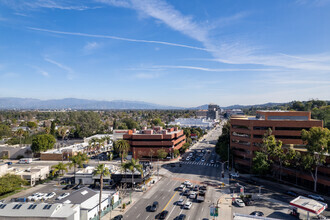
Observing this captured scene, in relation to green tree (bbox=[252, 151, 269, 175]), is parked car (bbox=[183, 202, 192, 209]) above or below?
below

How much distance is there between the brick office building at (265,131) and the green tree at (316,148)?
10.2 m

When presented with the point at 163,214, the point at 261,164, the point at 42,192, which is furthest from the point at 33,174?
the point at 261,164

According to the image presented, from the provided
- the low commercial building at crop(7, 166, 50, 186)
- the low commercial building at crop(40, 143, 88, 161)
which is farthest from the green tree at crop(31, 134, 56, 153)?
the low commercial building at crop(7, 166, 50, 186)

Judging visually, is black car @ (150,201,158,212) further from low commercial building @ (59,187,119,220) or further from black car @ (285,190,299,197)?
black car @ (285,190,299,197)

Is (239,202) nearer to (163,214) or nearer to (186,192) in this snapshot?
(186,192)

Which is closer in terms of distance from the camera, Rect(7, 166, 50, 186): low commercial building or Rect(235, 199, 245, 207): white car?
Rect(235, 199, 245, 207): white car

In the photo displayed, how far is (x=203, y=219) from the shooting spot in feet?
140

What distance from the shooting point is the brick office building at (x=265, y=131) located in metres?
71.6

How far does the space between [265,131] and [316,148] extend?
19104mm

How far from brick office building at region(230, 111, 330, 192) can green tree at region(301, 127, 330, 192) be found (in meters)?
10.2

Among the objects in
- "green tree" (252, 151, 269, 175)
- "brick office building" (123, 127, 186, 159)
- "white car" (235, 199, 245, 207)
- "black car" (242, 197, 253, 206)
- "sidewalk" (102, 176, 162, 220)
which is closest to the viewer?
"sidewalk" (102, 176, 162, 220)

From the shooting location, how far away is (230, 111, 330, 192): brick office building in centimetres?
7156

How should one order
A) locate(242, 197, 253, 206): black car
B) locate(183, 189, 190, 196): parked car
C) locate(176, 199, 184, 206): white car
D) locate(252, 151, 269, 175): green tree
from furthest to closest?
locate(252, 151, 269, 175): green tree
locate(183, 189, 190, 196): parked car
locate(176, 199, 184, 206): white car
locate(242, 197, 253, 206): black car

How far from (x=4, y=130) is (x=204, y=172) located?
143 metres
